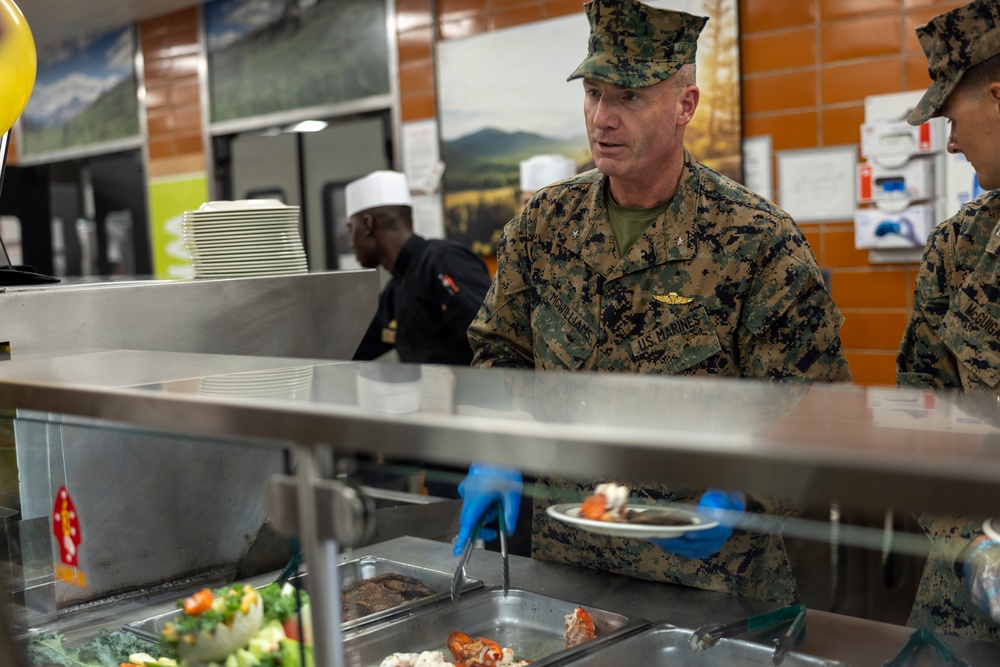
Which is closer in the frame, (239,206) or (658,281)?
(658,281)

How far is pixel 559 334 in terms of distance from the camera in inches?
80.2

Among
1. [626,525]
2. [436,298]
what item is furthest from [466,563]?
[436,298]

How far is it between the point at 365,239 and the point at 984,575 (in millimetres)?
3547

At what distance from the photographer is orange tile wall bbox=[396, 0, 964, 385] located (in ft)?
12.6

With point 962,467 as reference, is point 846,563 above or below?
below

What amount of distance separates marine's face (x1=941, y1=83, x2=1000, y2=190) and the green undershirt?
0.56m

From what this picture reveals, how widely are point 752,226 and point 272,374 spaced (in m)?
1.14

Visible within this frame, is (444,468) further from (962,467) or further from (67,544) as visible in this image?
(67,544)

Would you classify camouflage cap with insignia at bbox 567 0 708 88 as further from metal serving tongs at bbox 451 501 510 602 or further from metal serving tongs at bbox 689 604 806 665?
metal serving tongs at bbox 689 604 806 665

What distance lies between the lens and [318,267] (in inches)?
242

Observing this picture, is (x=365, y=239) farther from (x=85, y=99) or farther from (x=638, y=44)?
(x=85, y=99)

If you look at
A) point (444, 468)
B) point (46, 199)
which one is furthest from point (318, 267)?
point (444, 468)

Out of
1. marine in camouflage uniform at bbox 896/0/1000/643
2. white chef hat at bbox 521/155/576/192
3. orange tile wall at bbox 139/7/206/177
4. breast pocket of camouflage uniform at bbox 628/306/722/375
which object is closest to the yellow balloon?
breast pocket of camouflage uniform at bbox 628/306/722/375

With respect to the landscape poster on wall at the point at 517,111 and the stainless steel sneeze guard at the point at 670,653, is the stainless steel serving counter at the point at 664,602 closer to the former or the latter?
the stainless steel sneeze guard at the point at 670,653
